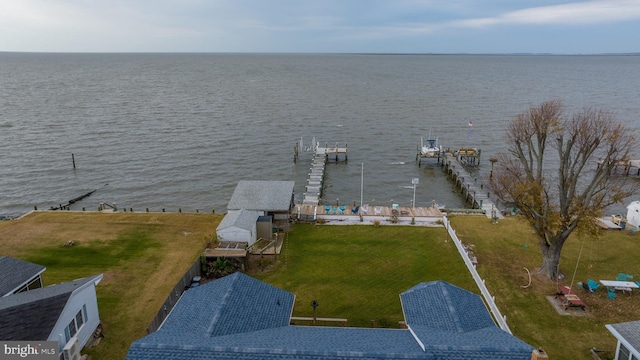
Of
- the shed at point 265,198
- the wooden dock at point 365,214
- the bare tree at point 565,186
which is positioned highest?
the bare tree at point 565,186

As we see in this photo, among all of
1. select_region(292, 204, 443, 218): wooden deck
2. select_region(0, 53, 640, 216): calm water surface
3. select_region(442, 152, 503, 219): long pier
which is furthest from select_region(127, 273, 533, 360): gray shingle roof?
select_region(0, 53, 640, 216): calm water surface

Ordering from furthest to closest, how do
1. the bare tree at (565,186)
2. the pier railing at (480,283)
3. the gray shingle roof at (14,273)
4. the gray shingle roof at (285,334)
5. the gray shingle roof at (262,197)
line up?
the gray shingle roof at (262,197) → the bare tree at (565,186) → the pier railing at (480,283) → the gray shingle roof at (14,273) → the gray shingle roof at (285,334)

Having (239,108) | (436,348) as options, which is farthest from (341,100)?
(436,348)

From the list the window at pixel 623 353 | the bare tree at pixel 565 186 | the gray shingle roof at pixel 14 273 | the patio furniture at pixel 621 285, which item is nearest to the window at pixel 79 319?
the gray shingle roof at pixel 14 273

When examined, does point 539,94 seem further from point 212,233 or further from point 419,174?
point 212,233

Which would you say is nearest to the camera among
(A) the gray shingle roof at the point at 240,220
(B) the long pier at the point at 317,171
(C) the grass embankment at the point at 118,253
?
(C) the grass embankment at the point at 118,253

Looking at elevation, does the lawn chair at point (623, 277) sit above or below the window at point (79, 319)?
below

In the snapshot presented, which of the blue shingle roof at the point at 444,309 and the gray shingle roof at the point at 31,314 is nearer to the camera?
the gray shingle roof at the point at 31,314

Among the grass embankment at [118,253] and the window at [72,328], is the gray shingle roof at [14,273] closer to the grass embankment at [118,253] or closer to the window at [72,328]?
the grass embankment at [118,253]
